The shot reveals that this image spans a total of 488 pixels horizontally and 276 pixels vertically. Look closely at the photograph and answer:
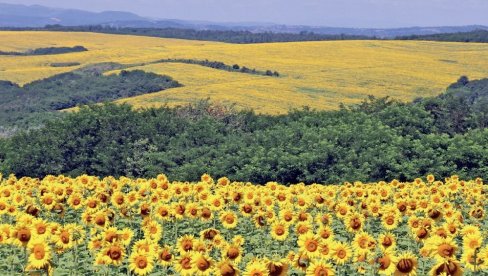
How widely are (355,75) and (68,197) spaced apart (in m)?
83.1

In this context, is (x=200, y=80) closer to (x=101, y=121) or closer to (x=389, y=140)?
(x=101, y=121)

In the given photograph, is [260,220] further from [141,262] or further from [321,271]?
[321,271]

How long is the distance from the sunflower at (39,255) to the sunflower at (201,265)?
1.58 m

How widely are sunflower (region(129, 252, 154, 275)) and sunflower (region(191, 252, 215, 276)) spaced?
0.65 m

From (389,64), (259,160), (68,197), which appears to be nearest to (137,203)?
(68,197)

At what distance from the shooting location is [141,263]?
9750mm

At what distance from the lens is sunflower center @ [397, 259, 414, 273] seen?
343 inches

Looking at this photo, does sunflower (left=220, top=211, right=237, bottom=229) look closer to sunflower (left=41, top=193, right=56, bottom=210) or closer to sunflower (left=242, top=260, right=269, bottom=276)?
sunflower (left=41, top=193, right=56, bottom=210)

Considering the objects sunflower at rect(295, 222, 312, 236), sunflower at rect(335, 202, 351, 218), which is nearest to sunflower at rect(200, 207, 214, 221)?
sunflower at rect(295, 222, 312, 236)

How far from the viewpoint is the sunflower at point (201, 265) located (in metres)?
9.17

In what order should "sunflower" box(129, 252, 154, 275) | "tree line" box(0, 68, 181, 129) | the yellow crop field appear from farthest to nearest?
1. "tree line" box(0, 68, 181, 129)
2. the yellow crop field
3. "sunflower" box(129, 252, 154, 275)

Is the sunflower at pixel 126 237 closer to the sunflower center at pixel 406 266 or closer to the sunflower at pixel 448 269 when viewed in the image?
the sunflower center at pixel 406 266

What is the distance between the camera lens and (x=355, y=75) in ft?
315

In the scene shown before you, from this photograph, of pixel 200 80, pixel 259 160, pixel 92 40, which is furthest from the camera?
pixel 92 40
